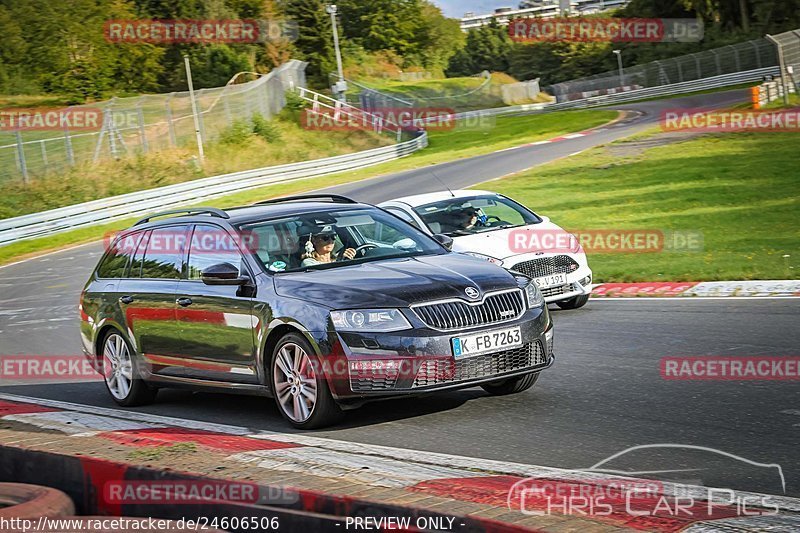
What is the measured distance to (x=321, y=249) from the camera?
897 cm

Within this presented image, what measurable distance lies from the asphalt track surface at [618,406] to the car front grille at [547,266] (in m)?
0.53

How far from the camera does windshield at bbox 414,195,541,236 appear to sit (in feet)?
46.4

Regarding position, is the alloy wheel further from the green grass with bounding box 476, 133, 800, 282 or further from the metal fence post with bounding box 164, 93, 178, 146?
the metal fence post with bounding box 164, 93, 178, 146

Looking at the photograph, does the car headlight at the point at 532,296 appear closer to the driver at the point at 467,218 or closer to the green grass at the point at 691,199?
the driver at the point at 467,218

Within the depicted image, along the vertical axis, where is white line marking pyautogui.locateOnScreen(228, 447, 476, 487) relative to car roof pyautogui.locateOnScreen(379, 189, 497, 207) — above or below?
below

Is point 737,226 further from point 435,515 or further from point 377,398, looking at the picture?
point 435,515

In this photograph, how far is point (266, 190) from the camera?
42.5 metres

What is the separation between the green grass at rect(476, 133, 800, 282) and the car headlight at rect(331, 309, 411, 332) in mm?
8681

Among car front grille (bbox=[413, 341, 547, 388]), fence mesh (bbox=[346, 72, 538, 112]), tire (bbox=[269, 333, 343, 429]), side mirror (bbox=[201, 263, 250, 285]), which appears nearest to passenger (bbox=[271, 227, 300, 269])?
side mirror (bbox=[201, 263, 250, 285])

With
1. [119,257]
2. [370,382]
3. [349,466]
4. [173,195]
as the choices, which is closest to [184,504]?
[349,466]

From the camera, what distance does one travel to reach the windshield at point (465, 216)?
46.4 feet

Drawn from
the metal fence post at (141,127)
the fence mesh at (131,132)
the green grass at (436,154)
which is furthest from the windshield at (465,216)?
the metal fence post at (141,127)

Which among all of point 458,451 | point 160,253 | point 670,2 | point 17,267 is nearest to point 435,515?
point 458,451

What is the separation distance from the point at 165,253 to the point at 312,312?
2.43 metres
